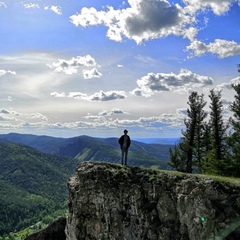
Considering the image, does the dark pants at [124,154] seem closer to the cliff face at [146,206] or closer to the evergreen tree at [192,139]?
the cliff face at [146,206]

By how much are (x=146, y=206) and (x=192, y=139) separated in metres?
24.5

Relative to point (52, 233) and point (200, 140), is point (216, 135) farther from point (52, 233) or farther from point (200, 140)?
point (52, 233)

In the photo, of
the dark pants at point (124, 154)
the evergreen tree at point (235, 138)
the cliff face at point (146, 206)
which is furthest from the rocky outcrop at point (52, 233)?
the evergreen tree at point (235, 138)

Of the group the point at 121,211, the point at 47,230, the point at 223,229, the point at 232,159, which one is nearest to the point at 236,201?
the point at 223,229

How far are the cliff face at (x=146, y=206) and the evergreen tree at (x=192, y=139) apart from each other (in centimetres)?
2122

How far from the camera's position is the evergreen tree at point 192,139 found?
4588 cm

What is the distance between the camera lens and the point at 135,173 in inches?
1014

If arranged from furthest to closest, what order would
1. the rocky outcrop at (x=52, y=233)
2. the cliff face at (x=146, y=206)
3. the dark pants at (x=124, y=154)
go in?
the rocky outcrop at (x=52, y=233) → the dark pants at (x=124, y=154) → the cliff face at (x=146, y=206)

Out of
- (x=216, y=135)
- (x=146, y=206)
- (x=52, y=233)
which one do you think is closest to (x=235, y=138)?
(x=216, y=135)

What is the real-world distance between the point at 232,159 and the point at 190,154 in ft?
35.7

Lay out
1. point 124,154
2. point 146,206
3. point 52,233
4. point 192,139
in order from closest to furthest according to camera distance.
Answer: point 146,206 < point 124,154 < point 52,233 < point 192,139

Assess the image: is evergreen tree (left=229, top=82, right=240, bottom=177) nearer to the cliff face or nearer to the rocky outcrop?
the cliff face

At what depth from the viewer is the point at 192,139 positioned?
46031 millimetres

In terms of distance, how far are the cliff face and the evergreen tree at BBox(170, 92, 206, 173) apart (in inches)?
836
